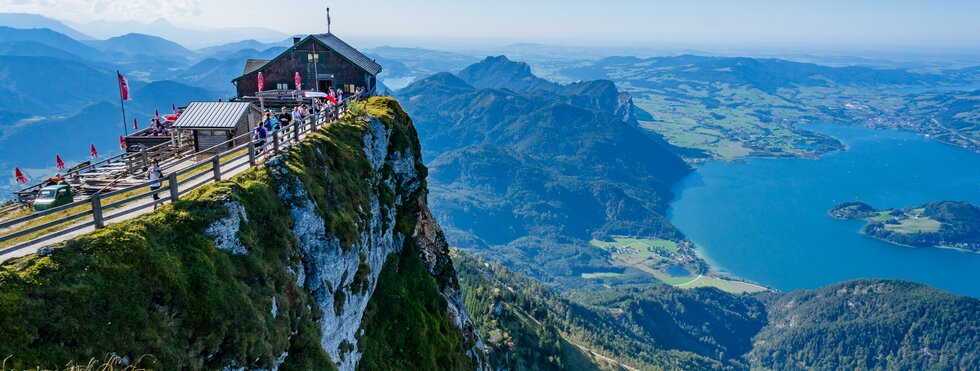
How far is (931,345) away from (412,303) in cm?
22418

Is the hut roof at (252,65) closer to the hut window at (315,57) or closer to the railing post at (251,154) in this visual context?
the hut window at (315,57)

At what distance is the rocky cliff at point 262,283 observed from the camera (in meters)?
13.2

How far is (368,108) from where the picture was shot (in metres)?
39.4

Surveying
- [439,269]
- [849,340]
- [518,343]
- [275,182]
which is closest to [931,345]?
[849,340]

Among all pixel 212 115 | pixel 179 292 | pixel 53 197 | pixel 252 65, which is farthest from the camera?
pixel 252 65

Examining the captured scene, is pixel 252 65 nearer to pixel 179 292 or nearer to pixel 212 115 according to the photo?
pixel 212 115

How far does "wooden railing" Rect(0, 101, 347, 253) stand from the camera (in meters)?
15.7

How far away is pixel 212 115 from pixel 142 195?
1562 centimetres

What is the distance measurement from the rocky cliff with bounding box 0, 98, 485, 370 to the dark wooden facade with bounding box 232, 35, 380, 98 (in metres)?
17.0

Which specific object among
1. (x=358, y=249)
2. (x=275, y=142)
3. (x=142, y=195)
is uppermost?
(x=275, y=142)

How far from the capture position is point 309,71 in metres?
52.0

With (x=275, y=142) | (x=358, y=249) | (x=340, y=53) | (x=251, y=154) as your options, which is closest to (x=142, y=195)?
(x=251, y=154)

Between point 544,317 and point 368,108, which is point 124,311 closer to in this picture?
point 368,108

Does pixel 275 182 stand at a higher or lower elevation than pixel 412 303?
higher
